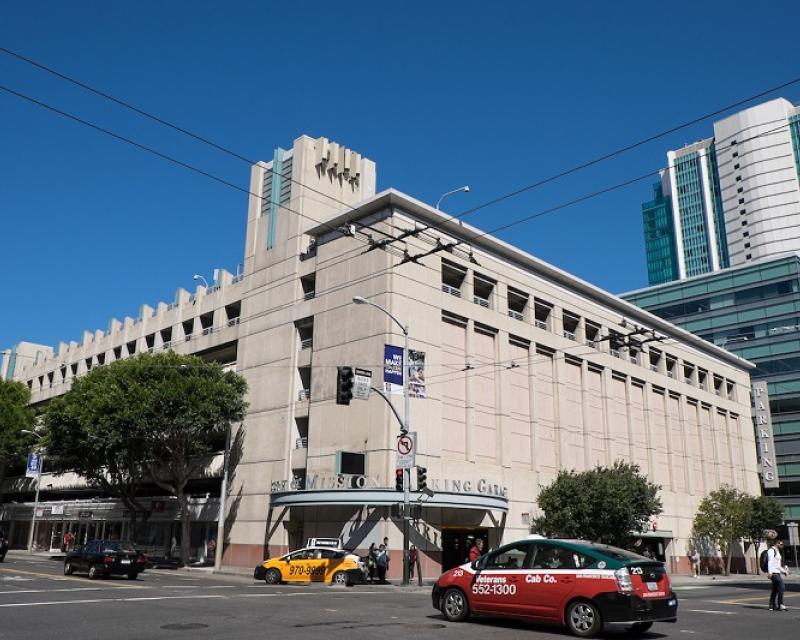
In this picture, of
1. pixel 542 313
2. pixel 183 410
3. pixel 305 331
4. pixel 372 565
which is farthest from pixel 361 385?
pixel 542 313

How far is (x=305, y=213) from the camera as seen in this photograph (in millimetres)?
43125

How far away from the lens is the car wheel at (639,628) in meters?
12.5

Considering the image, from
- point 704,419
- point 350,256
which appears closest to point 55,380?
point 350,256

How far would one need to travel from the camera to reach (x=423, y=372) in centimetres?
2947

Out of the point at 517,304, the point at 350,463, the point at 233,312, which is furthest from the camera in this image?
the point at 233,312

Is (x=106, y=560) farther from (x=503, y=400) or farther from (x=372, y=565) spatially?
(x=503, y=400)

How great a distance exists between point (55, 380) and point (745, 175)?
143655 mm

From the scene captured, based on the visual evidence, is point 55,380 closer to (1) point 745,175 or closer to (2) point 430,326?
(2) point 430,326

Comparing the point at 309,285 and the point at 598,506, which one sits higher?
the point at 309,285

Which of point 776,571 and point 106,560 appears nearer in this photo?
point 776,571

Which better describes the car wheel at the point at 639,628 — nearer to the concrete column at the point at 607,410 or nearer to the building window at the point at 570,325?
the building window at the point at 570,325

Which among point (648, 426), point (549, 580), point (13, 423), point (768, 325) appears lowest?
point (549, 580)

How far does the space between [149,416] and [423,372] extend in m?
17.8

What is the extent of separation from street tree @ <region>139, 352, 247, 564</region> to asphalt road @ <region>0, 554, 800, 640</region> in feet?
63.0
